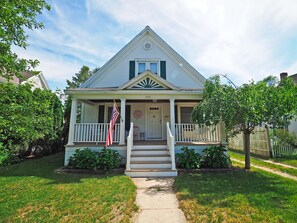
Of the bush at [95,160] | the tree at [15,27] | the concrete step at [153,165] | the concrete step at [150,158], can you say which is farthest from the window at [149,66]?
the tree at [15,27]

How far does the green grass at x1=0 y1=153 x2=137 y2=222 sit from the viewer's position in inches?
130

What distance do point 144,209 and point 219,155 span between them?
15.5ft

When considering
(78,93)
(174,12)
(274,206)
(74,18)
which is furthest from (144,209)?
(74,18)

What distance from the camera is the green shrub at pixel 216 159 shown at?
7074 millimetres

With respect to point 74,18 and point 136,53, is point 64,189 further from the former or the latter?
point 136,53

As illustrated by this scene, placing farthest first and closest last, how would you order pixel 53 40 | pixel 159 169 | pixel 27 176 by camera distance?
pixel 53 40
pixel 159 169
pixel 27 176

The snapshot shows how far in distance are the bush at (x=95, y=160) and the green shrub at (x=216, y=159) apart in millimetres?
3841

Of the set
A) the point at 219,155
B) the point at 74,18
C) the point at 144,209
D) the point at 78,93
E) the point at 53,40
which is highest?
the point at 74,18

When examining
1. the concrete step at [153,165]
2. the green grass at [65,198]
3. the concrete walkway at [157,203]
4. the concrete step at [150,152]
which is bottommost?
the concrete walkway at [157,203]

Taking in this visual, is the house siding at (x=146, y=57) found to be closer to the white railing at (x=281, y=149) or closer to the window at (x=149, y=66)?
the window at (x=149, y=66)

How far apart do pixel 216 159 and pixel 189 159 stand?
1169 millimetres

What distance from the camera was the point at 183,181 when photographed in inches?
219

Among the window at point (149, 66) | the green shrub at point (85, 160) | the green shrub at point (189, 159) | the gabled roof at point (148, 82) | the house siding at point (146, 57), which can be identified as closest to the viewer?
the green shrub at point (85, 160)

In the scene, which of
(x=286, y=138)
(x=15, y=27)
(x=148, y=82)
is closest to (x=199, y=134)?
(x=148, y=82)
